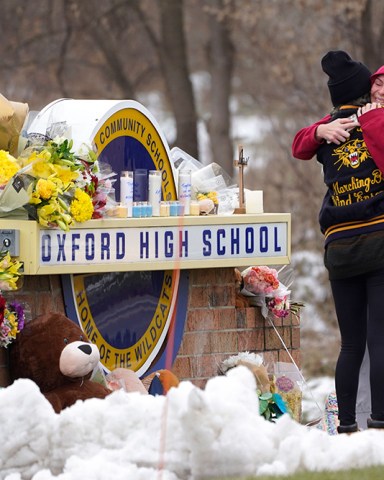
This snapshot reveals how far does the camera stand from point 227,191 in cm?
730

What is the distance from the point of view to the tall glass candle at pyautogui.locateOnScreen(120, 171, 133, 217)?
651cm

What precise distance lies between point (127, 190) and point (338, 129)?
1.06m

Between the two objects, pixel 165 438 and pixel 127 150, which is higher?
pixel 127 150

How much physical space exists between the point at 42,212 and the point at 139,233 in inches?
23.2

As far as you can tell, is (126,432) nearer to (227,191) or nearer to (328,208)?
(328,208)

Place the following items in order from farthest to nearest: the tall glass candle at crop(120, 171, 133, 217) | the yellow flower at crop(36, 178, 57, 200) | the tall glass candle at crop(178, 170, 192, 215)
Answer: the tall glass candle at crop(178, 170, 192, 215) < the tall glass candle at crop(120, 171, 133, 217) < the yellow flower at crop(36, 178, 57, 200)

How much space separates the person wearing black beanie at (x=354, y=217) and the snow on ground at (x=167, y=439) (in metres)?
1.32

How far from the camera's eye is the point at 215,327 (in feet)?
23.2

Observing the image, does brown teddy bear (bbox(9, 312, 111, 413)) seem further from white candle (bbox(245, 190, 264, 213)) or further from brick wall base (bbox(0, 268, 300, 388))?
white candle (bbox(245, 190, 264, 213))

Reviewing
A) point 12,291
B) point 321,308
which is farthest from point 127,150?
point 321,308

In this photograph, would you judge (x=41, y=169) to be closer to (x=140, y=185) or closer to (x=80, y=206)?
(x=80, y=206)

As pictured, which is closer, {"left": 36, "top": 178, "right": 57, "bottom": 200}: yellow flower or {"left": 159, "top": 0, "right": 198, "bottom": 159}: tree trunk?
{"left": 36, "top": 178, "right": 57, "bottom": 200}: yellow flower

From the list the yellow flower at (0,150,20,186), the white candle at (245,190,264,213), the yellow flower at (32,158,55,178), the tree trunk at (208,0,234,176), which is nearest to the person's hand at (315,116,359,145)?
the white candle at (245,190,264,213)

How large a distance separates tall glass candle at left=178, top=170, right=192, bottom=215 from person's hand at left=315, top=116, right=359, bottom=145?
0.88 metres
